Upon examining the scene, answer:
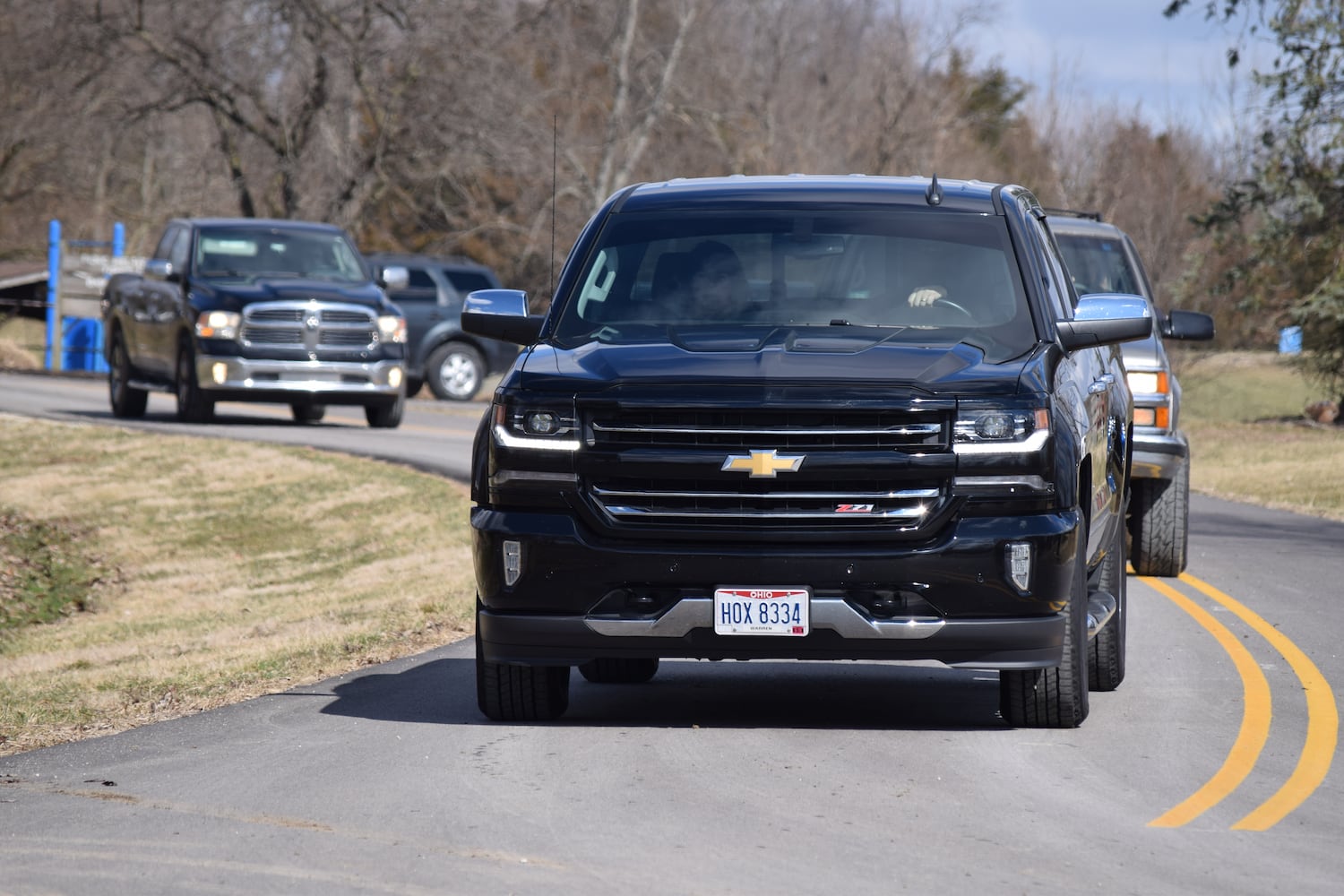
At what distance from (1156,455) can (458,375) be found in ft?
68.5

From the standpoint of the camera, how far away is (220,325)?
74.0 feet

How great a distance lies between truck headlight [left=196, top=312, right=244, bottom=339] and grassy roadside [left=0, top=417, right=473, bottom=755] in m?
1.21

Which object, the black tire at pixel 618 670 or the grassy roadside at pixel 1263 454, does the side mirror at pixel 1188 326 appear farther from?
the grassy roadside at pixel 1263 454

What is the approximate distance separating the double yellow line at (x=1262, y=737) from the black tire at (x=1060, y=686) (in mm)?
599

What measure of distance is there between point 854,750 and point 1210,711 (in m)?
1.84

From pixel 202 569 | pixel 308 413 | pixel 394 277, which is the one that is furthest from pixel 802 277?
pixel 308 413

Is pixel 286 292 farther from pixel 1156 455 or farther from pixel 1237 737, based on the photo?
pixel 1237 737

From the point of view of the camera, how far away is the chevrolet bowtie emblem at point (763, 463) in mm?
7180

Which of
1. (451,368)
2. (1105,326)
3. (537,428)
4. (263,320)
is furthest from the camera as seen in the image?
(451,368)

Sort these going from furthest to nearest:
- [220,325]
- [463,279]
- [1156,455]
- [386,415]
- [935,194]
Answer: [463,279]
[386,415]
[220,325]
[1156,455]
[935,194]

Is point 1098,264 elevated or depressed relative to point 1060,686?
elevated

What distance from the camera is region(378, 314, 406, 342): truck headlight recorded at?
23203mm

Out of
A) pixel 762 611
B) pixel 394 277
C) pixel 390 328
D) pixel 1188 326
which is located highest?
pixel 1188 326

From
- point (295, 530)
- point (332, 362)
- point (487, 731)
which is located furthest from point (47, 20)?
point (487, 731)
